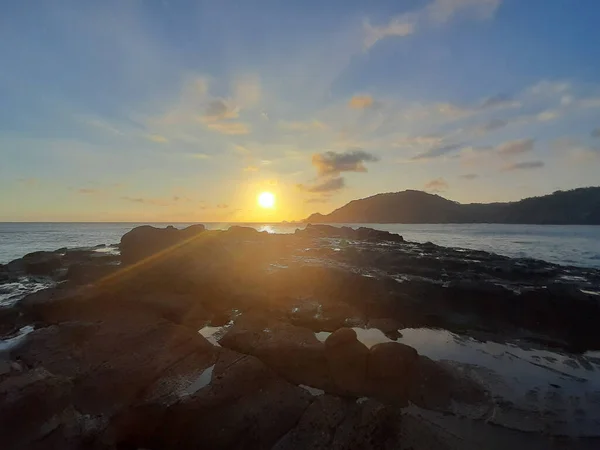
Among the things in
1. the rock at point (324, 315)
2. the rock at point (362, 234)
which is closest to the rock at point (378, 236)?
the rock at point (362, 234)

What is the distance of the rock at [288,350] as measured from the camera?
10.4 meters

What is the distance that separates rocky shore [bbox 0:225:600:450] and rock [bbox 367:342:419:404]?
36 mm

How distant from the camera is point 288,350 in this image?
11.0m

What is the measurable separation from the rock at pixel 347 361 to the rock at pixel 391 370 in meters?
0.24

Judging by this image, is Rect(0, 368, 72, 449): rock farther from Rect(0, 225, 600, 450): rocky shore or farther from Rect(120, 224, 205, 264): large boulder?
Rect(120, 224, 205, 264): large boulder

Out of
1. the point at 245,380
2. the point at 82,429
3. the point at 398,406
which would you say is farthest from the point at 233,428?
the point at 398,406

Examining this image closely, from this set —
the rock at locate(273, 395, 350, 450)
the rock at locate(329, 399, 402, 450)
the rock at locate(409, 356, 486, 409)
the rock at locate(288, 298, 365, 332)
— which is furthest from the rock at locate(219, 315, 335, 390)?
the rock at locate(288, 298, 365, 332)

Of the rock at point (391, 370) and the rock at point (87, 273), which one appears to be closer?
the rock at point (391, 370)

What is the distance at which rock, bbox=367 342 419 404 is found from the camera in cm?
966

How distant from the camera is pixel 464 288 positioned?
20.9 meters

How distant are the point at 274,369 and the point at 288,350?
27.9 inches

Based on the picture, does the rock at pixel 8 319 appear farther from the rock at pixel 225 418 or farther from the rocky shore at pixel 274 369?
the rock at pixel 225 418

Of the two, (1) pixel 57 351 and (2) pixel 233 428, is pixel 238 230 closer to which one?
(1) pixel 57 351

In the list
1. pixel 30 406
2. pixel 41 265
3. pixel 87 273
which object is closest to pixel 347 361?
pixel 30 406
